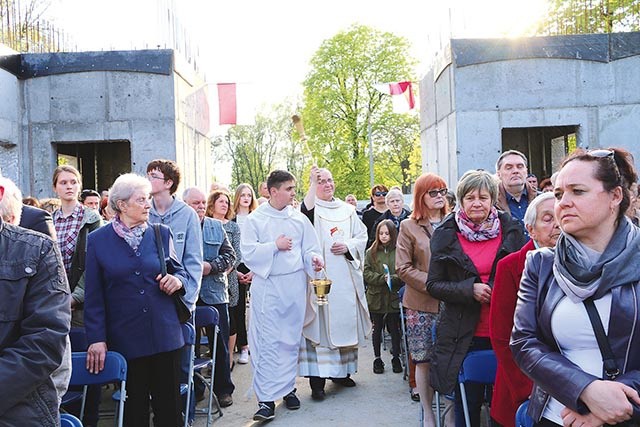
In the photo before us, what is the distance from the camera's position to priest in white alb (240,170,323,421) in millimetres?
5875

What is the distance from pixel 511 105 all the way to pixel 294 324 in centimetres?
700

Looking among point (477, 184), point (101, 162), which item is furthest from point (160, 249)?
point (101, 162)

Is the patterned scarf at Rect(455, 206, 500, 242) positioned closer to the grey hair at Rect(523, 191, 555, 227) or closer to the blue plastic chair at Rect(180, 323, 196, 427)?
the grey hair at Rect(523, 191, 555, 227)

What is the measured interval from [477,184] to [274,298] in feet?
7.92

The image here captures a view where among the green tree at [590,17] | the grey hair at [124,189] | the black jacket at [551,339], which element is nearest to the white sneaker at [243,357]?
the grey hair at [124,189]

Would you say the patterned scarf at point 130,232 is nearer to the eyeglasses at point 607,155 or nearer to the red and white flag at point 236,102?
the eyeglasses at point 607,155

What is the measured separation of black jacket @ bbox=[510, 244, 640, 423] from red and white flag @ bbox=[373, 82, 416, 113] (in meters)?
14.3

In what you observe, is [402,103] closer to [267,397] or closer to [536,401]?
[267,397]

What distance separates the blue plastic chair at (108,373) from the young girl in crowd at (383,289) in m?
3.82

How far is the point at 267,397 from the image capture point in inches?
225

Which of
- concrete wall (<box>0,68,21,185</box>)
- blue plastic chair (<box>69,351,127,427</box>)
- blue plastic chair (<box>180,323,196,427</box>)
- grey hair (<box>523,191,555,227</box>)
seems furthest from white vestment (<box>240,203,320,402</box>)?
concrete wall (<box>0,68,21,185</box>)

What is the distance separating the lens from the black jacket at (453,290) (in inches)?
162

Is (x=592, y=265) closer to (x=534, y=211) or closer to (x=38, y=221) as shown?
(x=534, y=211)

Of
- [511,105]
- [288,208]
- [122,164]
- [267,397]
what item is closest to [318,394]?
[267,397]
